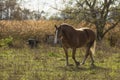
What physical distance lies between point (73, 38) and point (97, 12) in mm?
11019

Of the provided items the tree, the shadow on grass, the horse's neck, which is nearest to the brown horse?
the horse's neck

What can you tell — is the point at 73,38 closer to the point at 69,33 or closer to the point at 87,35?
the point at 69,33

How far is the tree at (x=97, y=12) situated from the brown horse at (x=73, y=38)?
31.7 feet

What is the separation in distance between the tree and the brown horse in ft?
31.7

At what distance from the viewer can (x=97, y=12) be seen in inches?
906

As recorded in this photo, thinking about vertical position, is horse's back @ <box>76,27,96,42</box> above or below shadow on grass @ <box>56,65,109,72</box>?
above

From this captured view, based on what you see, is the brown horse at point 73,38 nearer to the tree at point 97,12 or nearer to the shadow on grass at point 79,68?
the shadow on grass at point 79,68

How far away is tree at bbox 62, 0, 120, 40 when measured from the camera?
2283 cm

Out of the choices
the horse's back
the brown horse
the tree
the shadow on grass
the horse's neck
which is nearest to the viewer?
the shadow on grass

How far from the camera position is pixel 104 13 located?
23.1m

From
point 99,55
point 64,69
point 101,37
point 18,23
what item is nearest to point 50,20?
point 18,23

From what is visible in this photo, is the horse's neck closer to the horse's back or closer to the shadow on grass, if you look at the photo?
the horse's back

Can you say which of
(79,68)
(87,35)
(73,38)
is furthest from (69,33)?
(79,68)

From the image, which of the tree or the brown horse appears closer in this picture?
the brown horse
